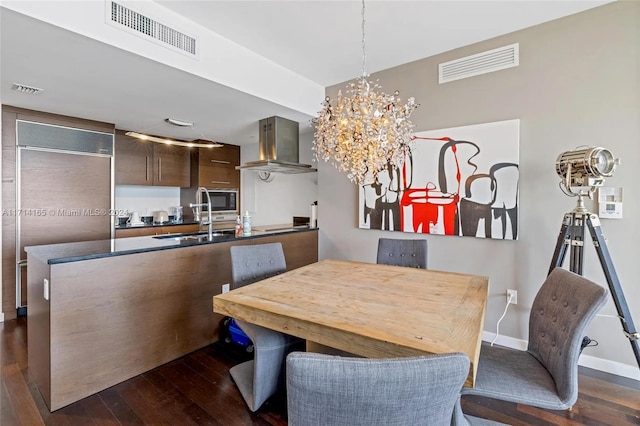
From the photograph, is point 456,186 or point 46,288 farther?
point 456,186

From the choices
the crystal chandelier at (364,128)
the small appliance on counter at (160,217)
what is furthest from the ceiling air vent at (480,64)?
the small appliance on counter at (160,217)

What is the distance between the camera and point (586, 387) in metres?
2.09

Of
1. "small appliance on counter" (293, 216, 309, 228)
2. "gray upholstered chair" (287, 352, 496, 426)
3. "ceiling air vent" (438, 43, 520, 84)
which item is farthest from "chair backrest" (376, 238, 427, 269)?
"small appliance on counter" (293, 216, 309, 228)

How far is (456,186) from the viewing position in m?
2.86

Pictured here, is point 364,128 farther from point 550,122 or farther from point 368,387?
point 550,122

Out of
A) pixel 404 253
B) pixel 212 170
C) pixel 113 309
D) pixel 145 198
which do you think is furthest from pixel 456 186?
pixel 145 198

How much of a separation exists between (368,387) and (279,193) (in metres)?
4.62

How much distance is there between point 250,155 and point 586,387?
5.14 meters

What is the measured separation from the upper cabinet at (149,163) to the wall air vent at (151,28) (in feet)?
8.60

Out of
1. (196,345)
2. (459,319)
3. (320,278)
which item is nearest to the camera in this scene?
(459,319)

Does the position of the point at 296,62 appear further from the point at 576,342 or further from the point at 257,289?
the point at 576,342

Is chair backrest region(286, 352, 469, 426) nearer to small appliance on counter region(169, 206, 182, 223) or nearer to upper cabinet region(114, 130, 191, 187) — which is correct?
upper cabinet region(114, 130, 191, 187)

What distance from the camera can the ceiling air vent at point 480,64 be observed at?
2.60 meters

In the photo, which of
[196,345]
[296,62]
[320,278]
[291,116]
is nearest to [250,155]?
[291,116]
